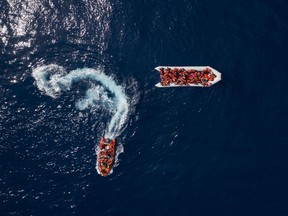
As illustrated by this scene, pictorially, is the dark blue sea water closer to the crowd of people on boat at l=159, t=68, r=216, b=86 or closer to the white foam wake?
the white foam wake

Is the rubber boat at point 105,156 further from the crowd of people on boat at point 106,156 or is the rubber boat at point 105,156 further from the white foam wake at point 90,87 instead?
the white foam wake at point 90,87

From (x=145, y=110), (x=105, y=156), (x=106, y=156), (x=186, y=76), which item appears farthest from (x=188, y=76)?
(x=105, y=156)

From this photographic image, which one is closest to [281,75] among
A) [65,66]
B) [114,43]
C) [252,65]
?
[252,65]

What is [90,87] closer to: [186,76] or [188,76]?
[186,76]

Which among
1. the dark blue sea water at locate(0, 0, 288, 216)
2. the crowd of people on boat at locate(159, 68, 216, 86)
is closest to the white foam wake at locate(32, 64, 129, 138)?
the dark blue sea water at locate(0, 0, 288, 216)

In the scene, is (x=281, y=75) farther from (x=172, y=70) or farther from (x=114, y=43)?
(x=114, y=43)

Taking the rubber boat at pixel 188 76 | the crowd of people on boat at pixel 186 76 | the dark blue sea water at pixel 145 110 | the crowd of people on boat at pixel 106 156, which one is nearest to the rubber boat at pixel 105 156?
the crowd of people on boat at pixel 106 156
